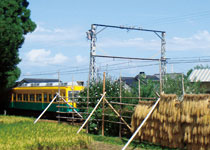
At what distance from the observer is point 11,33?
26.0m

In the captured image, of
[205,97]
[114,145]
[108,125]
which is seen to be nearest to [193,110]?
[205,97]

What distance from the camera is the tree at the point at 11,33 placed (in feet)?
82.8

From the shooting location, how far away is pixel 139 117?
41.6ft

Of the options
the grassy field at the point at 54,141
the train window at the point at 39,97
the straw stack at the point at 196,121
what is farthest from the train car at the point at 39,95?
the straw stack at the point at 196,121

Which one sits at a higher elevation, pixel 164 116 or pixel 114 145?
pixel 164 116

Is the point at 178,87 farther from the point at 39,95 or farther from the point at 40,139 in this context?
the point at 39,95

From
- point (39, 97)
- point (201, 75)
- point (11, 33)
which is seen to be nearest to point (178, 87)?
point (201, 75)

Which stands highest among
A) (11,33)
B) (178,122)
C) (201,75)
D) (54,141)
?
(11,33)

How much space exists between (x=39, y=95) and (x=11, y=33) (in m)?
5.01

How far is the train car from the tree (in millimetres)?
1252

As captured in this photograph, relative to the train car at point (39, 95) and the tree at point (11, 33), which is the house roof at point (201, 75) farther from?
the tree at point (11, 33)

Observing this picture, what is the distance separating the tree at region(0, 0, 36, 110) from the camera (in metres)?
25.2

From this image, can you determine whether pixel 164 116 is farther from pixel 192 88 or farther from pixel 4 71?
pixel 4 71

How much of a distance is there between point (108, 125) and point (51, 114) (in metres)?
10.4
